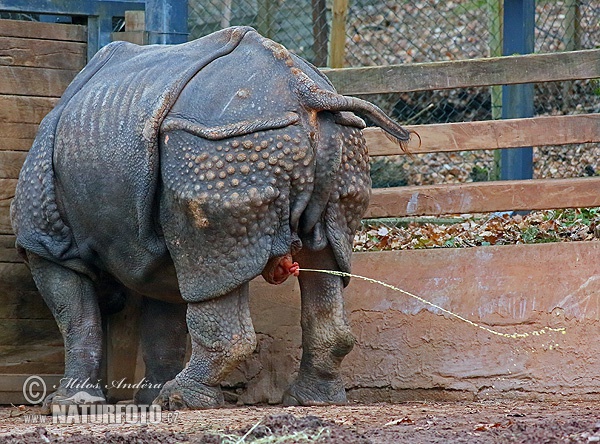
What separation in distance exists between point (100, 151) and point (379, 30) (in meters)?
8.13

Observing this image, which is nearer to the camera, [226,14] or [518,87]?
[518,87]

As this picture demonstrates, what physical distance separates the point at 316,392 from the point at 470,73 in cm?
216

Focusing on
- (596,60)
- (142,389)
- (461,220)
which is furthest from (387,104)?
(142,389)

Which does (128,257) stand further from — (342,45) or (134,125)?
(342,45)

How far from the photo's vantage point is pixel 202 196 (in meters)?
5.11

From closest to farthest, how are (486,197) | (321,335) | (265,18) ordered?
(321,335) < (486,197) < (265,18)

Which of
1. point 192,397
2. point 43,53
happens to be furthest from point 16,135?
point 192,397

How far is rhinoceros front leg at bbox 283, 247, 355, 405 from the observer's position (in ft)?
18.6

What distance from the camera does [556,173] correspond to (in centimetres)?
1112

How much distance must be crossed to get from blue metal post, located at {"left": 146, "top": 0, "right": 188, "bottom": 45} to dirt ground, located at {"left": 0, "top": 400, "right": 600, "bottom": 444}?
7.76ft

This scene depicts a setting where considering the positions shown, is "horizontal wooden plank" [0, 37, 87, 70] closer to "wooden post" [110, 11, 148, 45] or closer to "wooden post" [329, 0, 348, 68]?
"wooden post" [110, 11, 148, 45]

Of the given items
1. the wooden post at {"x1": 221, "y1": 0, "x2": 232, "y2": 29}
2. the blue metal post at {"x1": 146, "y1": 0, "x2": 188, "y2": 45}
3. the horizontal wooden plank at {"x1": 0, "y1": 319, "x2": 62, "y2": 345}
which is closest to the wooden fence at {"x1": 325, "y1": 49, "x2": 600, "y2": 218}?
the blue metal post at {"x1": 146, "y1": 0, "x2": 188, "y2": 45}

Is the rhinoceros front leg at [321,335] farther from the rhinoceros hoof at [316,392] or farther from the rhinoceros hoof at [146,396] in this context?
the rhinoceros hoof at [146,396]

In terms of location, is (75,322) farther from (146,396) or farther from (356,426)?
(356,426)
